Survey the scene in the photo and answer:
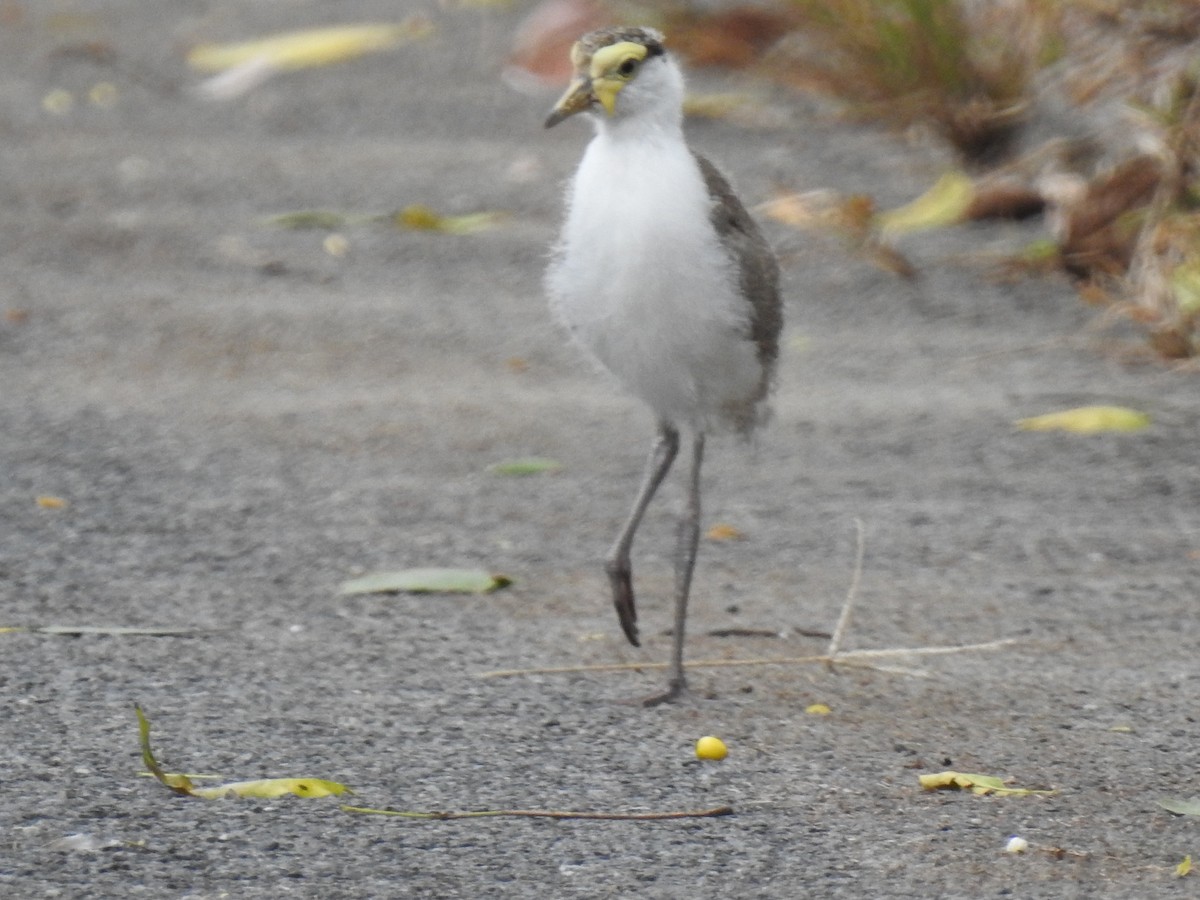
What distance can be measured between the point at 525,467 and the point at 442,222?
6.81 feet

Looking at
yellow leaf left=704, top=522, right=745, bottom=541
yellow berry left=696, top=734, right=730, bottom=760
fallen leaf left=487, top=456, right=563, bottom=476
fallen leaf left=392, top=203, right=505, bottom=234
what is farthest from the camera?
fallen leaf left=392, top=203, right=505, bottom=234

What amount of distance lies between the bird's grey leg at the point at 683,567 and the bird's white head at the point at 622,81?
27.7 inches

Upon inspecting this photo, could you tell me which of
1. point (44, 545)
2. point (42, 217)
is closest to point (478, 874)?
point (44, 545)

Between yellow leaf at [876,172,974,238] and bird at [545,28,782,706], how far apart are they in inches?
117

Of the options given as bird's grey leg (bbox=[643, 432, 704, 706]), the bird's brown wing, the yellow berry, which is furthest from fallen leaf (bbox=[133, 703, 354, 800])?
the bird's brown wing

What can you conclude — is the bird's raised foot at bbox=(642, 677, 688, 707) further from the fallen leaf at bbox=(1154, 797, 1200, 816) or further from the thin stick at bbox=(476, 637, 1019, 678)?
the fallen leaf at bbox=(1154, 797, 1200, 816)

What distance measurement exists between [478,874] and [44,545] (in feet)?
5.95

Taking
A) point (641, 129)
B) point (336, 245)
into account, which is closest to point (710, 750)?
point (641, 129)

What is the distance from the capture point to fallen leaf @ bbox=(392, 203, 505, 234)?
6797 millimetres

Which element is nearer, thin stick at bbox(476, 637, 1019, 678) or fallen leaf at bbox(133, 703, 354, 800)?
fallen leaf at bbox(133, 703, 354, 800)

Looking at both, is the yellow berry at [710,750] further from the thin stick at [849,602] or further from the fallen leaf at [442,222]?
the fallen leaf at [442,222]

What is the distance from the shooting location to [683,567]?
3.85 meters

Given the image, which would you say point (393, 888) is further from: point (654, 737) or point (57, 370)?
point (57, 370)

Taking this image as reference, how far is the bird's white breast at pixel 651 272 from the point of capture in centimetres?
356
